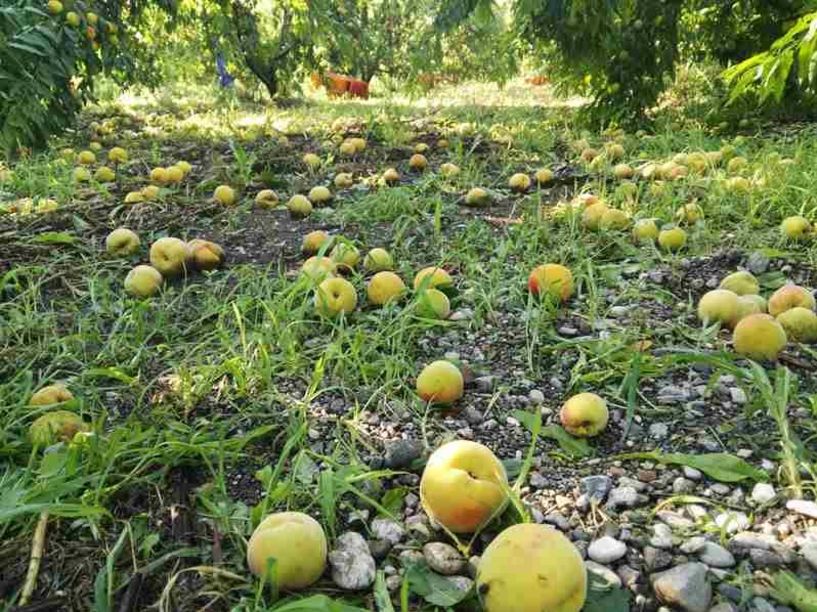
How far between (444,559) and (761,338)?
108 cm

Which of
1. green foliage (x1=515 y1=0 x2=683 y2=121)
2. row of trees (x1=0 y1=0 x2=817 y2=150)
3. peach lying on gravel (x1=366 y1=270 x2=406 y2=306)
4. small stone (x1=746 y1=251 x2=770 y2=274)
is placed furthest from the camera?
green foliage (x1=515 y1=0 x2=683 y2=121)

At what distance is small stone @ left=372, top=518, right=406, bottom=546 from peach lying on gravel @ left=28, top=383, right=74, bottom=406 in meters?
0.87

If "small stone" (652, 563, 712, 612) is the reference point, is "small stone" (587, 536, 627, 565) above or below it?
below

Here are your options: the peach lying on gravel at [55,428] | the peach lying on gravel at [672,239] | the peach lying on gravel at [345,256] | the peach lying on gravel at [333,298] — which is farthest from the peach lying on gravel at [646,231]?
the peach lying on gravel at [55,428]

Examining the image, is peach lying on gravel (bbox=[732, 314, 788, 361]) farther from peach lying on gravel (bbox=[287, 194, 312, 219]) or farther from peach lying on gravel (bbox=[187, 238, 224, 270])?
peach lying on gravel (bbox=[287, 194, 312, 219])

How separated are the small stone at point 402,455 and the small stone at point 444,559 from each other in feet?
0.81

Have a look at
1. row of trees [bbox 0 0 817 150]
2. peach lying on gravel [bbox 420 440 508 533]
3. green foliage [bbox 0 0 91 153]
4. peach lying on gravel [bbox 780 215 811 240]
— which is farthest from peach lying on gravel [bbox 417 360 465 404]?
green foliage [bbox 0 0 91 153]

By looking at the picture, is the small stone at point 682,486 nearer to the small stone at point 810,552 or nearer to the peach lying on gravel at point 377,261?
the small stone at point 810,552

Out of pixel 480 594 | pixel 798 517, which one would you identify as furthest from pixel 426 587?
pixel 798 517

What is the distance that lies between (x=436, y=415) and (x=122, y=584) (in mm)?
790

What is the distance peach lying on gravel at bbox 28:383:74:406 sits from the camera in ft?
5.41

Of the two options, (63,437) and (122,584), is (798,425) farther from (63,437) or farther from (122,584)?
(63,437)

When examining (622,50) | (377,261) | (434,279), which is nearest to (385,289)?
→ (434,279)

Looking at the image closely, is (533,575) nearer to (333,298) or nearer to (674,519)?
(674,519)
